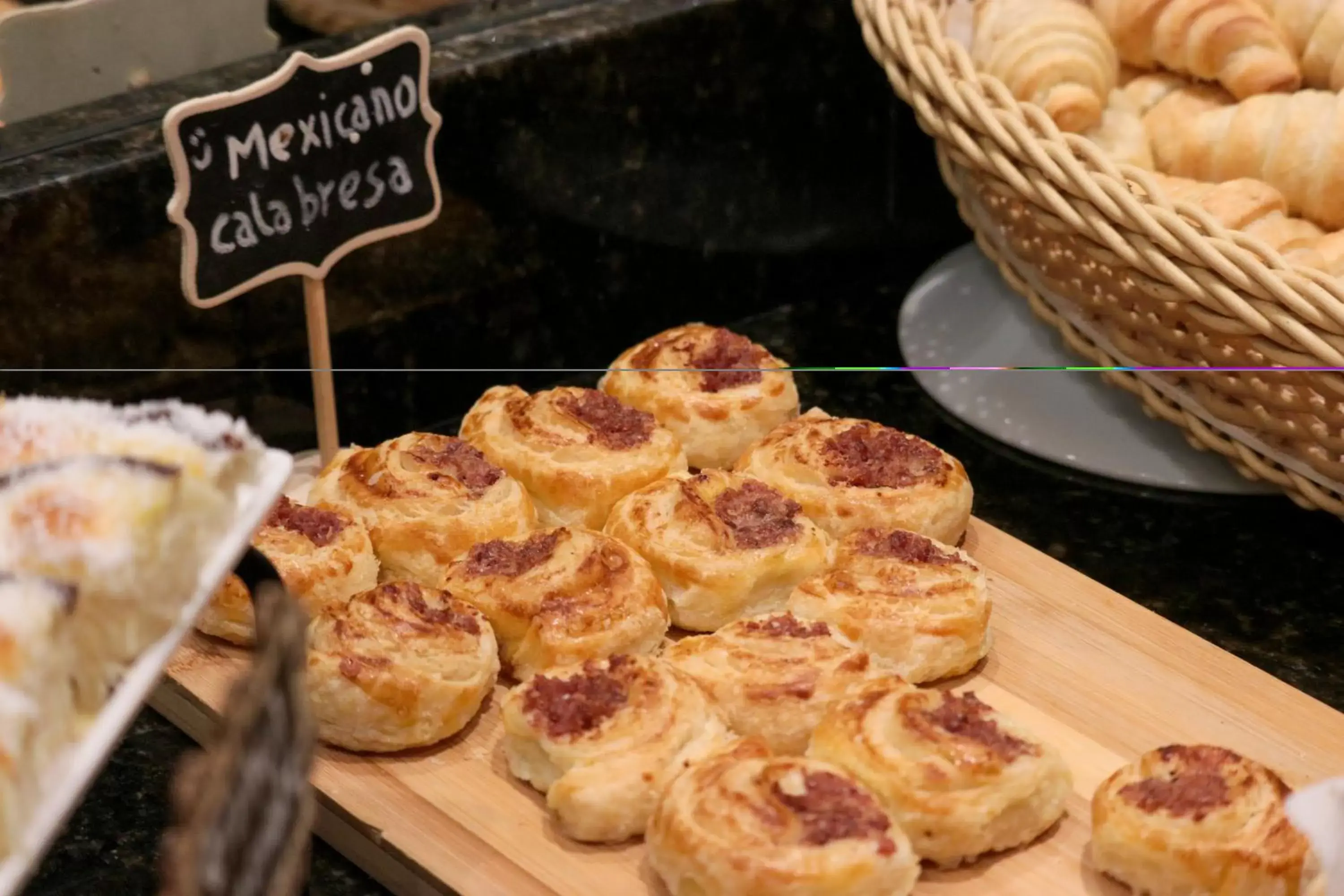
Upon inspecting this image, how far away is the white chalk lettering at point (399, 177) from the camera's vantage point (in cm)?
192

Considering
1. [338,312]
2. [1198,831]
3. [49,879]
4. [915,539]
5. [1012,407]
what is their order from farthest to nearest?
[1012,407] → [338,312] → [915,539] → [49,879] → [1198,831]

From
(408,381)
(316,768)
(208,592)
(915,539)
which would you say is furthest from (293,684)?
(408,381)

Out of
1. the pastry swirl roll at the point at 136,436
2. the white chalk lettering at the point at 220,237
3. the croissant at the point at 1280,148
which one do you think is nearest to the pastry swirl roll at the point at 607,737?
the pastry swirl roll at the point at 136,436

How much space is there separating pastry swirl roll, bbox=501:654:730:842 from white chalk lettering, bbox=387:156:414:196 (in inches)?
24.9

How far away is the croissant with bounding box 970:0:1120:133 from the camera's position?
2180 mm

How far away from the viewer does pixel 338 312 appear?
2193mm

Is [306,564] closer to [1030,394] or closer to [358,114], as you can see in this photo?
[358,114]

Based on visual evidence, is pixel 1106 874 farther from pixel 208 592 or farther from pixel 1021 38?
pixel 1021 38

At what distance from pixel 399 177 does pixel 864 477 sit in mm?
652

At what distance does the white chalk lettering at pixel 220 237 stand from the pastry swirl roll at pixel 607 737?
1.94 feet

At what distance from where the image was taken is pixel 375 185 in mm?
1920

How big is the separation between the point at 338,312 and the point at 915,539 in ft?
2.77

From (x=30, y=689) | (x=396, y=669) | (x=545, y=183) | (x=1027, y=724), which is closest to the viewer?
(x=30, y=689)

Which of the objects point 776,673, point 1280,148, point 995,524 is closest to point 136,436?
point 776,673
